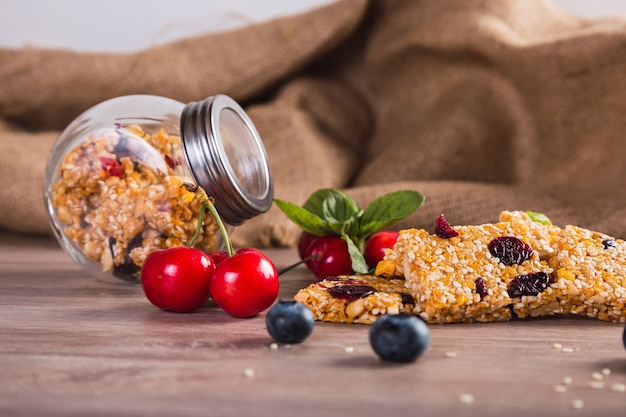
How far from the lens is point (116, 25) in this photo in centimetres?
267

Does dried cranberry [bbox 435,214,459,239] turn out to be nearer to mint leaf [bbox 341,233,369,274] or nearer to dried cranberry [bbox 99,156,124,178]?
mint leaf [bbox 341,233,369,274]

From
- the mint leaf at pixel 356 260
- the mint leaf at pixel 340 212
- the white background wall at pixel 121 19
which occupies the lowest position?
the mint leaf at pixel 356 260

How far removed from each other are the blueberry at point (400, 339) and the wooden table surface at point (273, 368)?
1 cm

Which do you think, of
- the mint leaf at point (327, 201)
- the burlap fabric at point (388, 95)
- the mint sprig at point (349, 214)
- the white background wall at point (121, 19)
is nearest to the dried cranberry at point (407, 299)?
the mint sprig at point (349, 214)

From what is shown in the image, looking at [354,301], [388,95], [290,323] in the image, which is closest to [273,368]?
[290,323]

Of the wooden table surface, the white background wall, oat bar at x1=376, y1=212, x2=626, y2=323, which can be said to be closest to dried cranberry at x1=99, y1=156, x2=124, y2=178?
the wooden table surface

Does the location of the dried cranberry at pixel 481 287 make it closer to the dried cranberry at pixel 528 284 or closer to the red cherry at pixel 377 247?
the dried cranberry at pixel 528 284

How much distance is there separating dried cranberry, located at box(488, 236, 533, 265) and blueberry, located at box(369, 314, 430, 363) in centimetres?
25

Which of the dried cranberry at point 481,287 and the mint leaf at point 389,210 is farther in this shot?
the mint leaf at point 389,210

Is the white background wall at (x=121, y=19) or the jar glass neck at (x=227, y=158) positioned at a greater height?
the white background wall at (x=121, y=19)

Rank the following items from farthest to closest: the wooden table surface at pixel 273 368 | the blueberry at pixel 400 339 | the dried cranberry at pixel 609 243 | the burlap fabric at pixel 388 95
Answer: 1. the burlap fabric at pixel 388 95
2. the dried cranberry at pixel 609 243
3. the blueberry at pixel 400 339
4. the wooden table surface at pixel 273 368

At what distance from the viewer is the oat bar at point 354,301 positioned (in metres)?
1.06

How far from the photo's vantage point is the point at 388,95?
2258 millimetres

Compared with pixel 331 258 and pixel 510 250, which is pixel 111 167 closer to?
pixel 331 258
